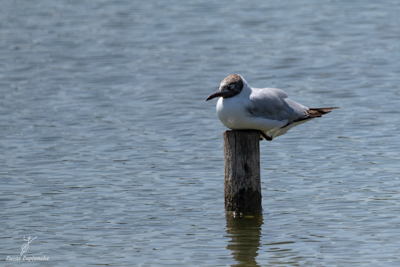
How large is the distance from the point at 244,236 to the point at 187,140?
457 centimetres

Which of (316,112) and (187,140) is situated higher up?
(316,112)

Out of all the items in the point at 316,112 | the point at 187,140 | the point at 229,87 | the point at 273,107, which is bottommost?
the point at 187,140

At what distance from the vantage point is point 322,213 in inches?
335

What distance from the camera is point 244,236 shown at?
785cm

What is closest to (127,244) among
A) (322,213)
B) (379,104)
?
(322,213)

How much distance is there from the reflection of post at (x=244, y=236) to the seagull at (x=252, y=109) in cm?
103

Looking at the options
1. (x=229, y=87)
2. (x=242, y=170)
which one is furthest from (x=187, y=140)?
(x=229, y=87)

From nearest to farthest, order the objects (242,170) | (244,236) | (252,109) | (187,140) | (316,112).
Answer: (252,109) < (242,170) < (244,236) < (316,112) < (187,140)

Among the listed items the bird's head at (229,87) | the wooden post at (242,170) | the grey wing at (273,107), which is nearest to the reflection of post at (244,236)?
the wooden post at (242,170)

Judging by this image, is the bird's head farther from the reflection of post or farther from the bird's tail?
the reflection of post

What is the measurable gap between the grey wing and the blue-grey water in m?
1.30

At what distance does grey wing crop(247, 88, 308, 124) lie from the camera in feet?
24.5

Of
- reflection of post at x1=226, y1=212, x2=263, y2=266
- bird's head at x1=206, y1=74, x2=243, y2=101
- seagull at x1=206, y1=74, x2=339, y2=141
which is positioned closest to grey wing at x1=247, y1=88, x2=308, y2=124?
seagull at x1=206, y1=74, x2=339, y2=141

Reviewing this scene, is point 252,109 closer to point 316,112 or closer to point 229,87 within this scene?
point 229,87
